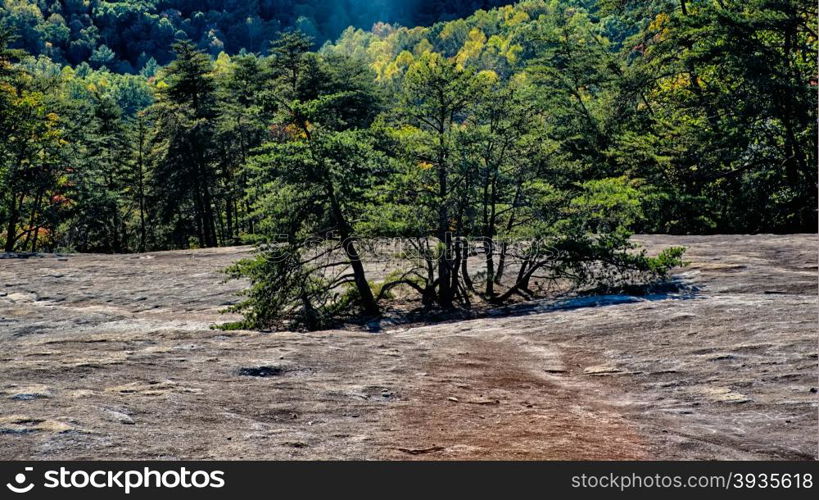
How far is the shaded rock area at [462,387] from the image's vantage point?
19.7ft

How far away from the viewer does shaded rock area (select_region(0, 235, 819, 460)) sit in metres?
6.01

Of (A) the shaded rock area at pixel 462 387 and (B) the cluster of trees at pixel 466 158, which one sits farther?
(B) the cluster of trees at pixel 466 158

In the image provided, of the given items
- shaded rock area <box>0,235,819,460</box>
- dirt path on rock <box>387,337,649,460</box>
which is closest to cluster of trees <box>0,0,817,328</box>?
shaded rock area <box>0,235,819,460</box>

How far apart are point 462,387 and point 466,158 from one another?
818 cm

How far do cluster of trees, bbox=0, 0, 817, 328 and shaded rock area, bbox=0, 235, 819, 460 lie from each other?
2156mm

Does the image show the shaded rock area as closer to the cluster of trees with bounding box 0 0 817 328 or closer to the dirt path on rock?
the dirt path on rock

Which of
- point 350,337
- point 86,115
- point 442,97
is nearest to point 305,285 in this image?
point 350,337

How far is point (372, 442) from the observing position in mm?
6180

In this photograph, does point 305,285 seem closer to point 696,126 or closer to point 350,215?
point 350,215

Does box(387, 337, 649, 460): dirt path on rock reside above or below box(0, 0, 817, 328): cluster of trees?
below

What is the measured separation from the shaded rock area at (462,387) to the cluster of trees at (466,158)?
2156 millimetres
